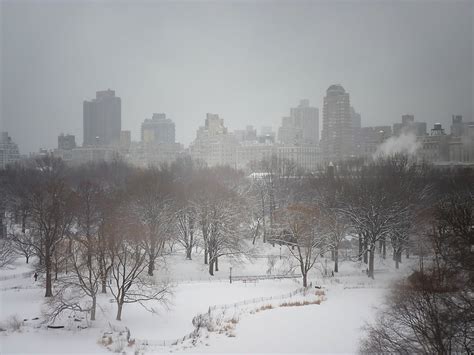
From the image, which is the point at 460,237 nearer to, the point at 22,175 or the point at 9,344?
the point at 9,344

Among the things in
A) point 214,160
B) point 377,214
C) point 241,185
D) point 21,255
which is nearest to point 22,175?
point 21,255

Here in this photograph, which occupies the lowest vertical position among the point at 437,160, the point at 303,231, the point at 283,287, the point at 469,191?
the point at 283,287

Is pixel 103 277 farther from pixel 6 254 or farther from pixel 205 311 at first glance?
pixel 6 254

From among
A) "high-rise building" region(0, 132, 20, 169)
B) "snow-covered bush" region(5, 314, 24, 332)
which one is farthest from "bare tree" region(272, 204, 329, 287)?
"high-rise building" region(0, 132, 20, 169)

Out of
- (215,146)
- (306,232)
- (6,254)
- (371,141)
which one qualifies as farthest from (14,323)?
(371,141)

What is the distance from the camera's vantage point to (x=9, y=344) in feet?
64.3

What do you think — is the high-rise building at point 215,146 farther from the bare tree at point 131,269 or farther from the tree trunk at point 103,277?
the tree trunk at point 103,277

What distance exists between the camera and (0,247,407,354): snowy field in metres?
19.8

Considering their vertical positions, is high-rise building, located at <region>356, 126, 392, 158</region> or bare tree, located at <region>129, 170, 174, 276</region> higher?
high-rise building, located at <region>356, 126, 392, 158</region>

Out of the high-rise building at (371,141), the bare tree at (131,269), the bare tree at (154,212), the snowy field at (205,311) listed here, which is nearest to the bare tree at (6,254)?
the snowy field at (205,311)

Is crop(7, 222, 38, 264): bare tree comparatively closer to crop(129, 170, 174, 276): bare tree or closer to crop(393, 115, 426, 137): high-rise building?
crop(129, 170, 174, 276): bare tree

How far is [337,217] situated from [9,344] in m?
30.2

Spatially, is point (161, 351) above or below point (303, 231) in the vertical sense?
below

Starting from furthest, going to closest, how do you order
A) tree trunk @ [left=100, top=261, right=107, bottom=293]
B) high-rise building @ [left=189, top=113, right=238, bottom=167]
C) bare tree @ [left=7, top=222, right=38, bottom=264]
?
high-rise building @ [left=189, top=113, right=238, bottom=167], bare tree @ [left=7, top=222, right=38, bottom=264], tree trunk @ [left=100, top=261, right=107, bottom=293]
